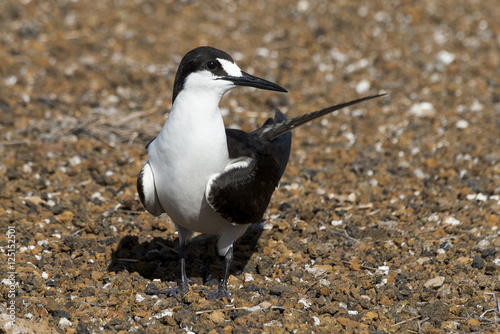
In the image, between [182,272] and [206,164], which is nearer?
[206,164]

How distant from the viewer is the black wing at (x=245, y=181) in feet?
15.7

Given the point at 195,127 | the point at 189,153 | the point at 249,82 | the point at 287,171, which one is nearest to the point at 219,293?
the point at 189,153

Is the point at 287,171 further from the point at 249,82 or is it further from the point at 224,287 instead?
the point at 249,82

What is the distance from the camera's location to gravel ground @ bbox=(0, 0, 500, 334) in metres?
4.88

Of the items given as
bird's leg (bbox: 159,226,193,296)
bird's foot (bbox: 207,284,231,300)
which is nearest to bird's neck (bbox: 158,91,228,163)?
bird's leg (bbox: 159,226,193,296)

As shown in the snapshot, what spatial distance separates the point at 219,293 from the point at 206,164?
3.50 feet

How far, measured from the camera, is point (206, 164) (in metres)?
4.70

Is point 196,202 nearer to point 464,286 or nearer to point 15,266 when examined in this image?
point 15,266

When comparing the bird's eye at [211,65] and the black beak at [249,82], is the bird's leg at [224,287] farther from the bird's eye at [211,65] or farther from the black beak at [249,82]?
the bird's eye at [211,65]

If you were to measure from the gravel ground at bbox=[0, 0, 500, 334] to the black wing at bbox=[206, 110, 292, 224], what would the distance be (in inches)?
24.5

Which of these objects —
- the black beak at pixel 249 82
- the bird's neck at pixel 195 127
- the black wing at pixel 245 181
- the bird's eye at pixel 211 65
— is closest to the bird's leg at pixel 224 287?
the black wing at pixel 245 181

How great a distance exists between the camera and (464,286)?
5.02 metres

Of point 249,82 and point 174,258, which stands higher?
point 249,82

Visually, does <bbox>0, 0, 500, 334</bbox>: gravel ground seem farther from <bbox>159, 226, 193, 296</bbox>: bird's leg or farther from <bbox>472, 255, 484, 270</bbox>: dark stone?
<bbox>159, 226, 193, 296</bbox>: bird's leg
